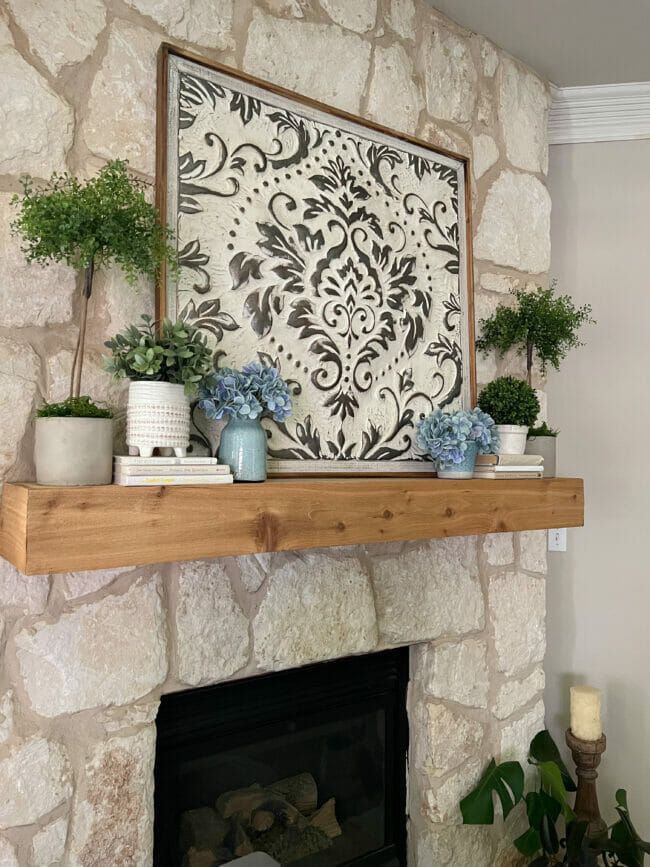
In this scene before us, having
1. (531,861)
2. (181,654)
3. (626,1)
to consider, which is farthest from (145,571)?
(626,1)

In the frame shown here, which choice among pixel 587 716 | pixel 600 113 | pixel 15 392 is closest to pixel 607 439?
pixel 587 716

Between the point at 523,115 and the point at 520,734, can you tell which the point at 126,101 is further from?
the point at 520,734

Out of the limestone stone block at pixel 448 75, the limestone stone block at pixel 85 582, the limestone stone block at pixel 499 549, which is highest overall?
the limestone stone block at pixel 448 75

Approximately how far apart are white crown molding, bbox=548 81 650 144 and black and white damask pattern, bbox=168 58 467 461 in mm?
733

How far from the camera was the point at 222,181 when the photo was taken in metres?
1.36

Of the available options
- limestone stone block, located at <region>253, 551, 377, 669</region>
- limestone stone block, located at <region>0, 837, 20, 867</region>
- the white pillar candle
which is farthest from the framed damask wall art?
the white pillar candle

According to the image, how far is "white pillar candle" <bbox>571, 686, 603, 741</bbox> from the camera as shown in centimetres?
188

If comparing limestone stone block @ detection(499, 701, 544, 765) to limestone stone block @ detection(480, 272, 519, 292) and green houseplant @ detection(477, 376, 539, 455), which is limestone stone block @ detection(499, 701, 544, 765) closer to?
green houseplant @ detection(477, 376, 539, 455)

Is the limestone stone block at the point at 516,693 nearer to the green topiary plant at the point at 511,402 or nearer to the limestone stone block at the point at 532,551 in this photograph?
the limestone stone block at the point at 532,551

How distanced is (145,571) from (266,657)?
34cm

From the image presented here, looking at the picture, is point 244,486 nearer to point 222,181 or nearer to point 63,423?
point 63,423

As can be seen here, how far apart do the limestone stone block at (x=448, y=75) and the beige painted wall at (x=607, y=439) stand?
608 mm

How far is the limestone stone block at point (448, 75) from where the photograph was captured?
5.68 feet

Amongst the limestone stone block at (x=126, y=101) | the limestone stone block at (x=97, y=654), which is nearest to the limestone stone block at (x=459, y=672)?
the limestone stone block at (x=97, y=654)
